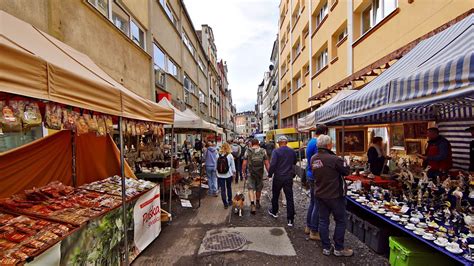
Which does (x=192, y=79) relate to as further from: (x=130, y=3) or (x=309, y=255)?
(x=309, y=255)

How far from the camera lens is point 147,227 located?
4.23m

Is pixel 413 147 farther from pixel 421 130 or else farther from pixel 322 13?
pixel 322 13

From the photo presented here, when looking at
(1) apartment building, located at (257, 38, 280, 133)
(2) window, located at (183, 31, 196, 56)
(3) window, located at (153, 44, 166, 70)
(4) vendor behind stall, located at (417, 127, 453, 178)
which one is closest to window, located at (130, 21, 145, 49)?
(3) window, located at (153, 44, 166, 70)

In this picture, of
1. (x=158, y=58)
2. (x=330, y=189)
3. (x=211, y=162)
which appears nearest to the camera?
(x=330, y=189)

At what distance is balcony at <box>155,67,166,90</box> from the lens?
11.5 metres

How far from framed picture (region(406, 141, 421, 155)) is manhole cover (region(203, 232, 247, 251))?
5.65 m

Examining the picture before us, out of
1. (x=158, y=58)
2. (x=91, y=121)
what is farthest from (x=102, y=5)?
(x=91, y=121)

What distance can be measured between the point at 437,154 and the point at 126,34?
9756 mm

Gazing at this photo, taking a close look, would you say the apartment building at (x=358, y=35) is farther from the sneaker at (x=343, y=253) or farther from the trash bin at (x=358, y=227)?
the sneaker at (x=343, y=253)

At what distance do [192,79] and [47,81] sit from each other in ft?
61.9

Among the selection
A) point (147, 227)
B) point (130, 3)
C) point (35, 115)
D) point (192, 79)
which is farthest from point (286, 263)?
point (192, 79)

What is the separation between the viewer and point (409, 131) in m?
6.85

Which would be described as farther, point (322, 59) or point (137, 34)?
point (322, 59)

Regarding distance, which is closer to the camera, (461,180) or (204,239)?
(461,180)
